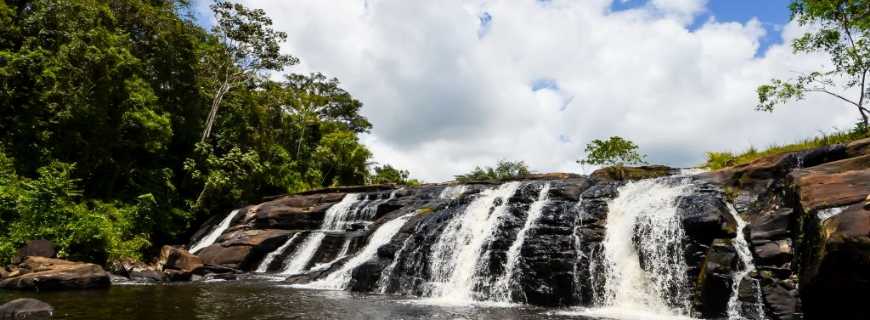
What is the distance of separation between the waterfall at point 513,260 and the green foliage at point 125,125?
1672cm

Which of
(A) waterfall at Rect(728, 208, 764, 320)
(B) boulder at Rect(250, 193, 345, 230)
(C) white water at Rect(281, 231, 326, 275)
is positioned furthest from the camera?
(B) boulder at Rect(250, 193, 345, 230)

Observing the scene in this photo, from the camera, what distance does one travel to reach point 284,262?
78.3 ft

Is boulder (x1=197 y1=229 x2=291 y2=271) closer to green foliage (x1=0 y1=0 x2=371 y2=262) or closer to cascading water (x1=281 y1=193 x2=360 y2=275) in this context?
cascading water (x1=281 y1=193 x2=360 y2=275)

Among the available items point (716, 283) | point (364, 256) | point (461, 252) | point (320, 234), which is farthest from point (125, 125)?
point (716, 283)

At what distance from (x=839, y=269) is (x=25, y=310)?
15734 millimetres

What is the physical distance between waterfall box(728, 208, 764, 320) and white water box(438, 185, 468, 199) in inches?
605

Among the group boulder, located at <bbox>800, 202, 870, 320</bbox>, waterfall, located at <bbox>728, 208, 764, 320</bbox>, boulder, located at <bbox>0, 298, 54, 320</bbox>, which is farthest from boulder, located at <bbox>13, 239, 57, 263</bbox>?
boulder, located at <bbox>800, 202, 870, 320</bbox>

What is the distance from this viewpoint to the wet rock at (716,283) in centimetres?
1124

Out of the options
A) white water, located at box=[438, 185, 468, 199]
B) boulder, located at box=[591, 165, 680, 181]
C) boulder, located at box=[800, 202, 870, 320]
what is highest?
boulder, located at box=[591, 165, 680, 181]

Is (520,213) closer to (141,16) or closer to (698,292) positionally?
(698,292)

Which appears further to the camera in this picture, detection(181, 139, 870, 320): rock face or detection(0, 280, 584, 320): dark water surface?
detection(0, 280, 584, 320): dark water surface

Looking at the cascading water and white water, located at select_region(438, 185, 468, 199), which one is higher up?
white water, located at select_region(438, 185, 468, 199)

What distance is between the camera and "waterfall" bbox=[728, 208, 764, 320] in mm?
10823

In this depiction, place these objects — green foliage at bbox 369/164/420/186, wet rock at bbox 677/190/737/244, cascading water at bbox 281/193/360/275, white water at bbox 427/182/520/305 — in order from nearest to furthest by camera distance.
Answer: wet rock at bbox 677/190/737/244 → white water at bbox 427/182/520/305 → cascading water at bbox 281/193/360/275 → green foliage at bbox 369/164/420/186
